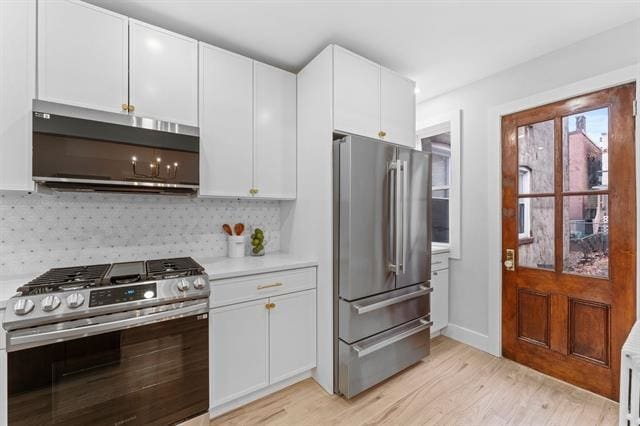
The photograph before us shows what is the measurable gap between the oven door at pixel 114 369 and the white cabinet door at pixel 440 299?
209 centimetres

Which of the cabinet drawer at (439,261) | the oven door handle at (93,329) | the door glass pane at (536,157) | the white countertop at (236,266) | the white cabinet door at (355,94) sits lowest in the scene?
the oven door handle at (93,329)

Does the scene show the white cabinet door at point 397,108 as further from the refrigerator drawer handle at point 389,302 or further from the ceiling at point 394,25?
the refrigerator drawer handle at point 389,302

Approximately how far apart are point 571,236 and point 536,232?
224 mm

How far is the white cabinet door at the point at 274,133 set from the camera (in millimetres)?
2236

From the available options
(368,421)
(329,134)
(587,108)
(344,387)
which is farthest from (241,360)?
(587,108)

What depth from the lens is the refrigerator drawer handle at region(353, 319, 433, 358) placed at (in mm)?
1935

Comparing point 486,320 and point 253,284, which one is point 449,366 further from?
point 253,284

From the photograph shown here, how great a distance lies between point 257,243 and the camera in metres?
2.39

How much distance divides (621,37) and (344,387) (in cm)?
306

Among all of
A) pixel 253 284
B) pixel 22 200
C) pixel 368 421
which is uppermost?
pixel 22 200

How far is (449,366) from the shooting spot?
2.38m

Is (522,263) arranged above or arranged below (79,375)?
above

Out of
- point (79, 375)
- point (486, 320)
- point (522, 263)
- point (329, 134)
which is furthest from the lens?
point (486, 320)

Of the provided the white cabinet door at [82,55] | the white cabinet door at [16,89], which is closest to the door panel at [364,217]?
the white cabinet door at [82,55]
